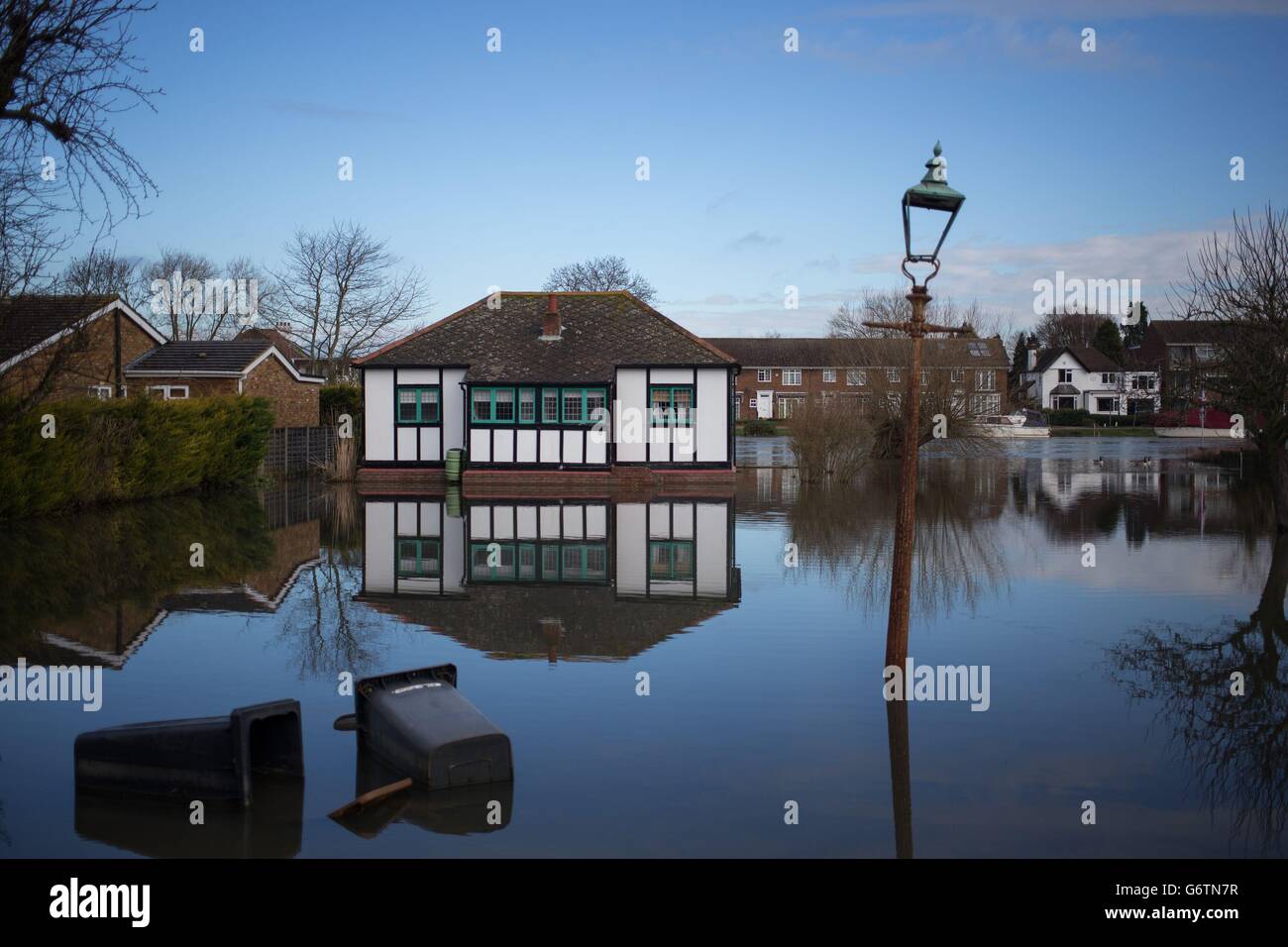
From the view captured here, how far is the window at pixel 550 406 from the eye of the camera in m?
28.6

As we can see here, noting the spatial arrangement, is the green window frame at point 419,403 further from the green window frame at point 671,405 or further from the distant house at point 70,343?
the distant house at point 70,343

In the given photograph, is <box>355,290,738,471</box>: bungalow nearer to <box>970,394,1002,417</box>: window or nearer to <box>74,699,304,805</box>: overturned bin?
<box>970,394,1002,417</box>: window

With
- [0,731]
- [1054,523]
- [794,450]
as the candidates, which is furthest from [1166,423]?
[0,731]

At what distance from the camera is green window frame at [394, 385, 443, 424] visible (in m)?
30.1

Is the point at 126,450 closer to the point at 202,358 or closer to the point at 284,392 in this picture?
the point at 202,358

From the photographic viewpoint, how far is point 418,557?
16.4 m

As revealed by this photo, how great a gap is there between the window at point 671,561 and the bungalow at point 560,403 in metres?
11.0

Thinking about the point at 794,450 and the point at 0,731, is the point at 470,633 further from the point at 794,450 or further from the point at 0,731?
the point at 794,450

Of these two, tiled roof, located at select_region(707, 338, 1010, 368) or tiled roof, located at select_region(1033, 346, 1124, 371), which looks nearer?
tiled roof, located at select_region(707, 338, 1010, 368)

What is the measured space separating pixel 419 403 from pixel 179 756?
2426cm

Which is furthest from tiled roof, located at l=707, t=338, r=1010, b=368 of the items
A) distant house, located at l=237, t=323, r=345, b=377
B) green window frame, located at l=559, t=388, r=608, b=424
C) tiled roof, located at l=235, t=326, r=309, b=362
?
tiled roof, located at l=235, t=326, r=309, b=362

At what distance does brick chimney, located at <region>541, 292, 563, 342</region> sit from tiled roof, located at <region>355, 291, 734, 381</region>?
0.57 ft

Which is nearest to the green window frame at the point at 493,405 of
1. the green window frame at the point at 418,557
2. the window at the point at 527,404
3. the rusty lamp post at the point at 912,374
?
the window at the point at 527,404
